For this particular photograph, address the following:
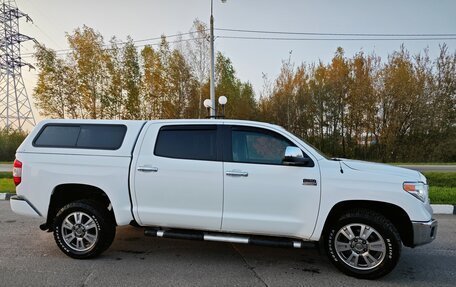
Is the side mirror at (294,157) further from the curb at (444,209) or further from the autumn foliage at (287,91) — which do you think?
the autumn foliage at (287,91)

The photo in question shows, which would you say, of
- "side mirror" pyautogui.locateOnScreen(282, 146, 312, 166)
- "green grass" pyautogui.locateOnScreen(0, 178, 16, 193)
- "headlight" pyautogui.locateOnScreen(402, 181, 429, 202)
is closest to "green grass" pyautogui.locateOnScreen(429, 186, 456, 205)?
"headlight" pyautogui.locateOnScreen(402, 181, 429, 202)

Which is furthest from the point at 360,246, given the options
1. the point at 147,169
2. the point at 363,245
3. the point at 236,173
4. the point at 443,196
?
the point at 443,196

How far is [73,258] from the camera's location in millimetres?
4117

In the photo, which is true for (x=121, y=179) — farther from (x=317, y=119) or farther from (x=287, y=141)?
(x=317, y=119)

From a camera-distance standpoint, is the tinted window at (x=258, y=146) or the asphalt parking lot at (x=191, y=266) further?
the tinted window at (x=258, y=146)

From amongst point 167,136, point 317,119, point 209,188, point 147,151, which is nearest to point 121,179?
point 147,151

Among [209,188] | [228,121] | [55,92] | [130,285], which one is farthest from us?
[55,92]

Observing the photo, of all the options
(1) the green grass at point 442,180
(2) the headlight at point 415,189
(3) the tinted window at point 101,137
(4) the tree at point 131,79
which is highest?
(4) the tree at point 131,79

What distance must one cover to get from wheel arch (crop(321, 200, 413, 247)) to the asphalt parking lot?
51cm

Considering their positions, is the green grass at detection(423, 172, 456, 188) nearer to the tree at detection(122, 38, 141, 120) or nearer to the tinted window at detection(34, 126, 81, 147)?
the tinted window at detection(34, 126, 81, 147)

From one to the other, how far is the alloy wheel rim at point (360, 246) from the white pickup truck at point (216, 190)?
1cm

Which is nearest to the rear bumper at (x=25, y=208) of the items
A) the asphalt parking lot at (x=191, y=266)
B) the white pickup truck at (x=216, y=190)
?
the white pickup truck at (x=216, y=190)

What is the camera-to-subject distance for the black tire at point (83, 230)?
4.09 meters

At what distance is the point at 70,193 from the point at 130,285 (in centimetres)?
184
